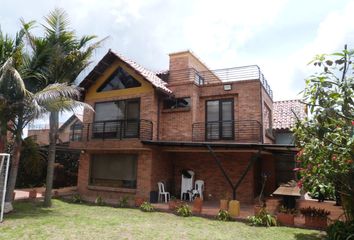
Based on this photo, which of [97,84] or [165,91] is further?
[97,84]

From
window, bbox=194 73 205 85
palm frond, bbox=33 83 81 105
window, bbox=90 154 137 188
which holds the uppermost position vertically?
window, bbox=194 73 205 85

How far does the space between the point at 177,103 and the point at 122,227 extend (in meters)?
9.10

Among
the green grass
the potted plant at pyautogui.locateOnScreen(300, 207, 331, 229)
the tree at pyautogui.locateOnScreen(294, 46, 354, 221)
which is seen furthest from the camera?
the potted plant at pyautogui.locateOnScreen(300, 207, 331, 229)

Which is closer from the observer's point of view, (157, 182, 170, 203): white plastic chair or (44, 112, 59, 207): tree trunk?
(44, 112, 59, 207): tree trunk

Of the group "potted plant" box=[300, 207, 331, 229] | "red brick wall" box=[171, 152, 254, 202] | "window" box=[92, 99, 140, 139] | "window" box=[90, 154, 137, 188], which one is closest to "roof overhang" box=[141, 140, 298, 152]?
"window" box=[92, 99, 140, 139]

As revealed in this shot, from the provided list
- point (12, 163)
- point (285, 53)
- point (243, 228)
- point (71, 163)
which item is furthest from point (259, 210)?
point (71, 163)

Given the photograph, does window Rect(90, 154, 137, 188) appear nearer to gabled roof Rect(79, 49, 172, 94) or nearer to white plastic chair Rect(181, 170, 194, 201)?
white plastic chair Rect(181, 170, 194, 201)

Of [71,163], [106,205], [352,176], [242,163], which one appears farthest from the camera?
[71,163]

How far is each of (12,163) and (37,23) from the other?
6.18 metres

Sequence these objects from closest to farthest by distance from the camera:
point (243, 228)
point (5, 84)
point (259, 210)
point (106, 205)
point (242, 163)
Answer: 1. point (243, 228)
2. point (259, 210)
3. point (5, 84)
4. point (106, 205)
5. point (242, 163)

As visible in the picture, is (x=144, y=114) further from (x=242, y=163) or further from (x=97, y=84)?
(x=242, y=163)

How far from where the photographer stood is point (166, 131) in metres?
17.0

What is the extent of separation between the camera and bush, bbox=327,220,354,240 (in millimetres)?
7840

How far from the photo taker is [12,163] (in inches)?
477
